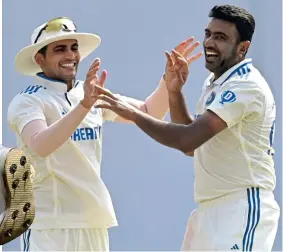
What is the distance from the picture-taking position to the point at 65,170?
6.16 m

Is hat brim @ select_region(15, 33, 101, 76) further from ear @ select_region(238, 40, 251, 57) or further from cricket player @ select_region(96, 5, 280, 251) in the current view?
ear @ select_region(238, 40, 251, 57)

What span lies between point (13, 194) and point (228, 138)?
A: 1.89 meters

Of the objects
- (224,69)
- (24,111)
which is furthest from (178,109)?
(24,111)

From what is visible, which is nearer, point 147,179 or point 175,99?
point 175,99

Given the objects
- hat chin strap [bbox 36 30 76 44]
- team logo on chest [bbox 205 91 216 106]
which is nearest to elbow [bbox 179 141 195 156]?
team logo on chest [bbox 205 91 216 106]

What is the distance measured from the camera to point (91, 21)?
26.2 feet

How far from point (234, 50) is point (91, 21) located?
2.28m

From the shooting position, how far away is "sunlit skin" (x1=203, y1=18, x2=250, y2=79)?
19.0 ft

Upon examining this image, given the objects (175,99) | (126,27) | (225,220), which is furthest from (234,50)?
(126,27)

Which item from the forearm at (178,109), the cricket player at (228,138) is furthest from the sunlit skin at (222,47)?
the forearm at (178,109)

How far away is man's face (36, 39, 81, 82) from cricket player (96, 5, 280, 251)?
0.56m

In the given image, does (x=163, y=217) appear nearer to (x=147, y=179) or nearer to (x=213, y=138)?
(x=147, y=179)

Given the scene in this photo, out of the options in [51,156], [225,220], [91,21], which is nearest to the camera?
[225,220]

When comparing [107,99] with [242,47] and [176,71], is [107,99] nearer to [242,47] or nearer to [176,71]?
[176,71]
